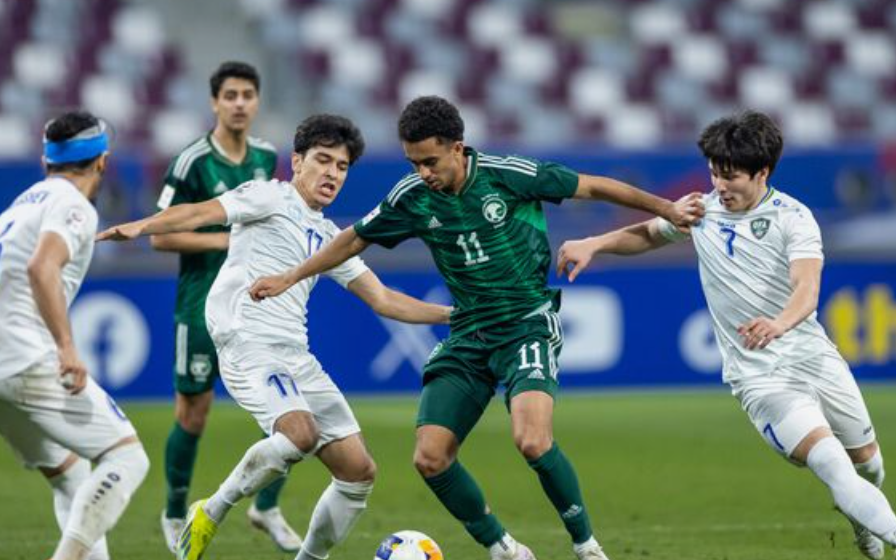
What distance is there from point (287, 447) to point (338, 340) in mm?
8309

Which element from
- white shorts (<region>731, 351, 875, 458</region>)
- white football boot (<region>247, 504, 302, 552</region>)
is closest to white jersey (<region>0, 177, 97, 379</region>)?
white football boot (<region>247, 504, 302, 552</region>)

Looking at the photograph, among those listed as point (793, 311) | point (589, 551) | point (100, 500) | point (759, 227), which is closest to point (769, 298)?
point (759, 227)

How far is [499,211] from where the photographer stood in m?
7.43

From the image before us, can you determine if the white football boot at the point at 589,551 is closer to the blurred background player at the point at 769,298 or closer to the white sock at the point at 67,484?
the blurred background player at the point at 769,298

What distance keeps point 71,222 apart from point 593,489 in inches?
211

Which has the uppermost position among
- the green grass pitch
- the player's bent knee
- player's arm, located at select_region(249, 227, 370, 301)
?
player's arm, located at select_region(249, 227, 370, 301)

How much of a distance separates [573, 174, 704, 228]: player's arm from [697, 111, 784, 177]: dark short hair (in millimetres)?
267

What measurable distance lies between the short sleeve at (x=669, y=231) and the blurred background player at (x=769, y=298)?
12 cm

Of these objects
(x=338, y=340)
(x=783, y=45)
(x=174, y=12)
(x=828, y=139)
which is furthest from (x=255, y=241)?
(x=783, y=45)

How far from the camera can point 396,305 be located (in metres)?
8.12

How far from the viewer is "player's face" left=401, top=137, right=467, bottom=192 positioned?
7254 millimetres

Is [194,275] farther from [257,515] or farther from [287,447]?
[287,447]

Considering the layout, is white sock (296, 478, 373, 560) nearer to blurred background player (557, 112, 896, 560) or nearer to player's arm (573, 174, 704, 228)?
blurred background player (557, 112, 896, 560)

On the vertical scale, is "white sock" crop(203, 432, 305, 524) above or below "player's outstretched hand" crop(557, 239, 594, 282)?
below
